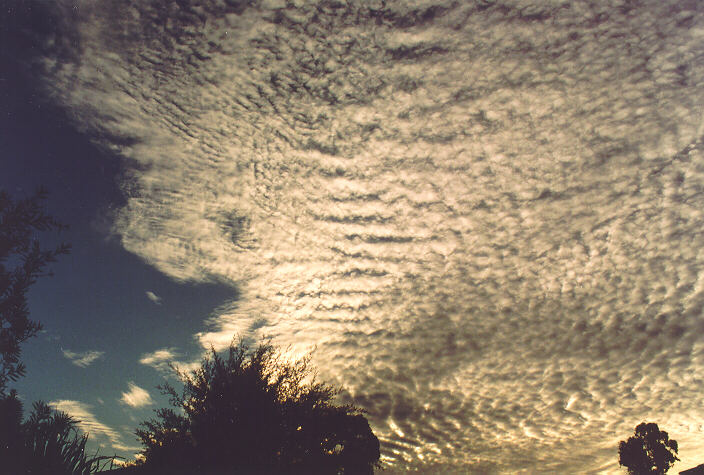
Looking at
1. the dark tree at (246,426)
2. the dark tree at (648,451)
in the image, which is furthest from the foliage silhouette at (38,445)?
the dark tree at (648,451)

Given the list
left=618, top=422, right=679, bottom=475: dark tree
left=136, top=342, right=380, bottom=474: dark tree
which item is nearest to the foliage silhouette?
left=136, top=342, right=380, bottom=474: dark tree

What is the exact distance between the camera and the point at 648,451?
43469 millimetres

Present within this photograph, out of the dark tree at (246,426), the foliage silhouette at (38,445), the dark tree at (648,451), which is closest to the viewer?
the foliage silhouette at (38,445)

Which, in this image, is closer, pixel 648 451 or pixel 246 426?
pixel 246 426

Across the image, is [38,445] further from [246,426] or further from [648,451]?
[648,451]

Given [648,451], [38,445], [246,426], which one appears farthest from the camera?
[648,451]

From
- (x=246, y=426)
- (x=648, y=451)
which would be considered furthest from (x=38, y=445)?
(x=648, y=451)

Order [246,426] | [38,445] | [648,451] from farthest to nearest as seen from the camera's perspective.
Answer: [648,451], [246,426], [38,445]

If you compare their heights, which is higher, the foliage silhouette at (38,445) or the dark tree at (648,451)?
the foliage silhouette at (38,445)

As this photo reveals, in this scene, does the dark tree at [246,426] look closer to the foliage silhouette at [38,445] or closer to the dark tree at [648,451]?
the foliage silhouette at [38,445]

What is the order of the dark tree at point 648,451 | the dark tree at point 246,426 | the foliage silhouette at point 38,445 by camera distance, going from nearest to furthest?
the foliage silhouette at point 38,445 < the dark tree at point 246,426 < the dark tree at point 648,451

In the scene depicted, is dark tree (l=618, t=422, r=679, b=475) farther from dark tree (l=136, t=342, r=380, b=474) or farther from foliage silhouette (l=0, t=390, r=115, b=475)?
foliage silhouette (l=0, t=390, r=115, b=475)

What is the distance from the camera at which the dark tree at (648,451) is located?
41812 millimetres

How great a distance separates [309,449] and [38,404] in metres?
15.1
